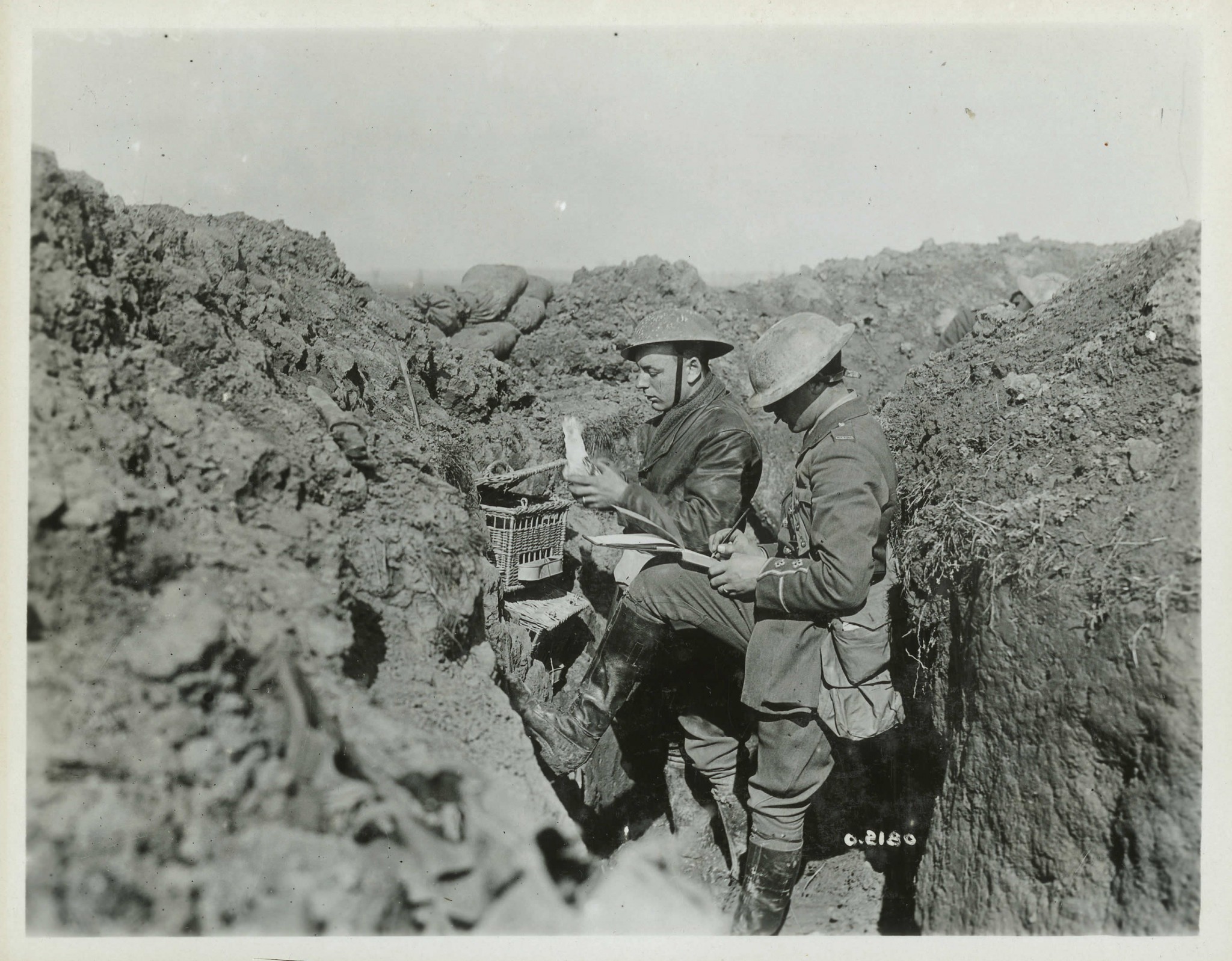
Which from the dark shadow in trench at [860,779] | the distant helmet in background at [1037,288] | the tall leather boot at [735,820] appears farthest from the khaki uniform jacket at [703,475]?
the distant helmet in background at [1037,288]

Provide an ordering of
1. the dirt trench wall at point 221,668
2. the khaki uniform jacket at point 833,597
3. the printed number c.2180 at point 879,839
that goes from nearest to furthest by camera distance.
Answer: the dirt trench wall at point 221,668 → the khaki uniform jacket at point 833,597 → the printed number c.2180 at point 879,839

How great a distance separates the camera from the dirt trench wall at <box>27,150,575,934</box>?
2289 millimetres

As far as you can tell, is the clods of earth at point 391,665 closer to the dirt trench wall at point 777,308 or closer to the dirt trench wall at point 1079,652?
the dirt trench wall at point 1079,652

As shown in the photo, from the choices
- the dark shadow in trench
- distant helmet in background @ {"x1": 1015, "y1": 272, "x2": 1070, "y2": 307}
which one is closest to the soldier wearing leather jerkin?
the dark shadow in trench

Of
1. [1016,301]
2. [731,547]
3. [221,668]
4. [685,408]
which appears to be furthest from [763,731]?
[1016,301]

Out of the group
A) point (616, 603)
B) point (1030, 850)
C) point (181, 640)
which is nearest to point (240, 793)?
point (181, 640)

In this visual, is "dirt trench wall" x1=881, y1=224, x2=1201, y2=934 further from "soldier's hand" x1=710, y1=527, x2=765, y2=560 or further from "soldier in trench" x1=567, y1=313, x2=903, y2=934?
"soldier's hand" x1=710, y1=527, x2=765, y2=560

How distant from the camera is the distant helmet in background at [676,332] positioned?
3.49 meters

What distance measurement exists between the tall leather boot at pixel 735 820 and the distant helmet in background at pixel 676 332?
92.3 inches

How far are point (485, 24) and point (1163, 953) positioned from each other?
434 cm

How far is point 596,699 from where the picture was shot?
3322 mm

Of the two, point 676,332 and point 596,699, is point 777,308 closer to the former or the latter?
point 676,332

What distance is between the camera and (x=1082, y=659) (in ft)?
8.57

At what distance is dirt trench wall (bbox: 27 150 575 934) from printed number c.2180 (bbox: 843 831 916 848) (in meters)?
1.97
